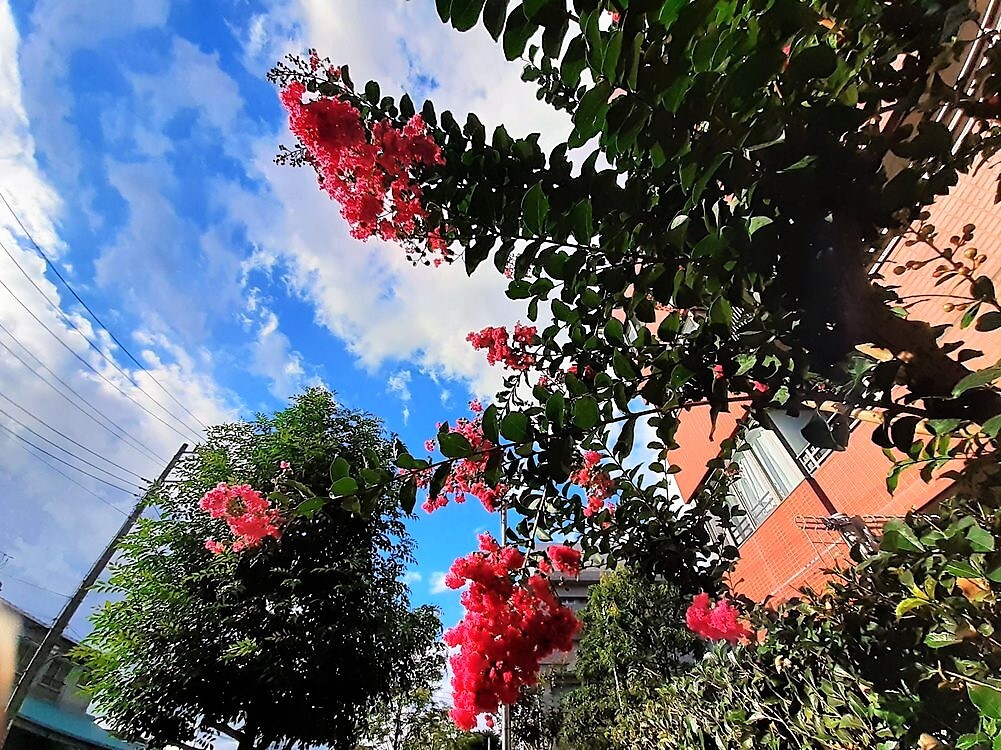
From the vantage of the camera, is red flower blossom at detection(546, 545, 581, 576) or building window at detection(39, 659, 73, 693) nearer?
red flower blossom at detection(546, 545, 581, 576)

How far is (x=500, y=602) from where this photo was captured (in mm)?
2873

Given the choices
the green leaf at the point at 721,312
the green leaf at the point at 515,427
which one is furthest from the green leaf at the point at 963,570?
the green leaf at the point at 515,427

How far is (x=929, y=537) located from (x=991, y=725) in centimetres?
44

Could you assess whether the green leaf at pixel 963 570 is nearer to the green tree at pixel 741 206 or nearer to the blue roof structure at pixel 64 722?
the green tree at pixel 741 206

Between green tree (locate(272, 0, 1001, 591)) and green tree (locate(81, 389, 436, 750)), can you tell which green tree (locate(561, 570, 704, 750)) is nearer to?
green tree (locate(81, 389, 436, 750))

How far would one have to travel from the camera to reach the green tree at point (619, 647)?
32.4 feet

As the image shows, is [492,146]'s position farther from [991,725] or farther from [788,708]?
[788,708]

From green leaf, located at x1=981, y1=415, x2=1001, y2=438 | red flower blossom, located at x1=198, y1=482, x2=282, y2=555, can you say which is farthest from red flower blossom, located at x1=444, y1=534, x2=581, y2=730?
green leaf, located at x1=981, y1=415, x2=1001, y2=438

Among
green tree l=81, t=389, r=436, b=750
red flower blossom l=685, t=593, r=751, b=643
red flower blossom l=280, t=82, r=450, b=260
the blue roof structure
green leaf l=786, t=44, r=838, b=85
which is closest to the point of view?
green leaf l=786, t=44, r=838, b=85

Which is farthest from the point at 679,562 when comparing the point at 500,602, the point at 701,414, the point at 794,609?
the point at 701,414

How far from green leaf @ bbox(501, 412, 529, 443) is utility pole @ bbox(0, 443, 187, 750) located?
8.97 metres

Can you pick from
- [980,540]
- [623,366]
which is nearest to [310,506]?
[623,366]

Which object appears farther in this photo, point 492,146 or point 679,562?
point 679,562

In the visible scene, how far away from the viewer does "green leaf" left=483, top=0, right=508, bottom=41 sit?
2.93 ft
